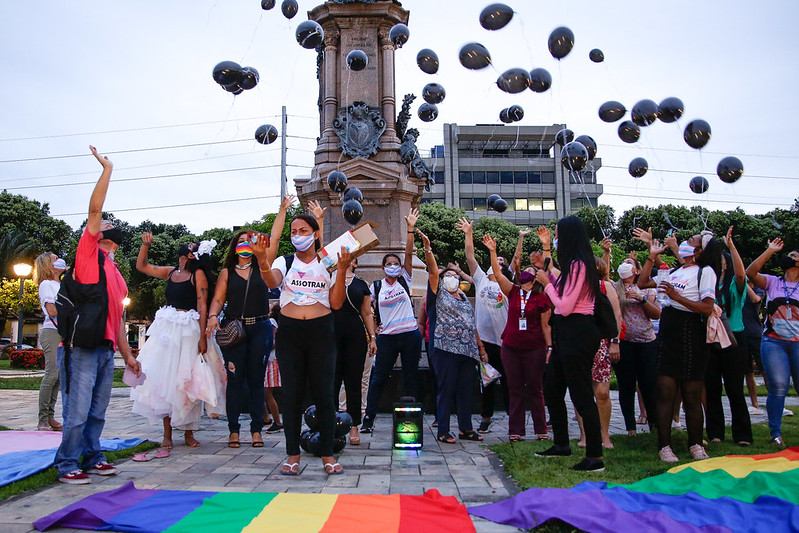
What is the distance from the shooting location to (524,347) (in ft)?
23.1

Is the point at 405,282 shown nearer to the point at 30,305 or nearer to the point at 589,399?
the point at 589,399

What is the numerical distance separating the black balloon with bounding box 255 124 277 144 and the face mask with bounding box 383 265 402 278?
15.5 feet

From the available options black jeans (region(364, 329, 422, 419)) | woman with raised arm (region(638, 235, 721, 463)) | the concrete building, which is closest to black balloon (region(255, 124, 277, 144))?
black jeans (region(364, 329, 422, 419))

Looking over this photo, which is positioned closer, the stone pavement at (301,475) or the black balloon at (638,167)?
the stone pavement at (301,475)

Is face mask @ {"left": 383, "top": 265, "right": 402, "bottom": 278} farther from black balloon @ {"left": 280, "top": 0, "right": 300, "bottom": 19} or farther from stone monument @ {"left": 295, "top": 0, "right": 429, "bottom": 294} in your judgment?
black balloon @ {"left": 280, "top": 0, "right": 300, "bottom": 19}

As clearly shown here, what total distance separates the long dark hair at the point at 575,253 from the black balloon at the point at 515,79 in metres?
3.99

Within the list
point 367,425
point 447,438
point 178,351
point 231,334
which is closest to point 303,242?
point 231,334

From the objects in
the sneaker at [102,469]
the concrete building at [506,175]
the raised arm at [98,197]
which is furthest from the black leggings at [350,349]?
the concrete building at [506,175]

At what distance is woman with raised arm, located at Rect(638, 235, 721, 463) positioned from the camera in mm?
A: 5754

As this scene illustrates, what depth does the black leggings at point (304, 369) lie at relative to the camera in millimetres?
5242

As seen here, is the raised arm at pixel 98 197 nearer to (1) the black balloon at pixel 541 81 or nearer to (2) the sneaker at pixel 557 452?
(2) the sneaker at pixel 557 452

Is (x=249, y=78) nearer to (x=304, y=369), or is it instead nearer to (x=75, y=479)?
(x=304, y=369)

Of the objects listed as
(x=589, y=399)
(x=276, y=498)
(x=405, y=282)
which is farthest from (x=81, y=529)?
(x=405, y=282)

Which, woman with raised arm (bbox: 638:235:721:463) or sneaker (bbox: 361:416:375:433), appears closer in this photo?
woman with raised arm (bbox: 638:235:721:463)
